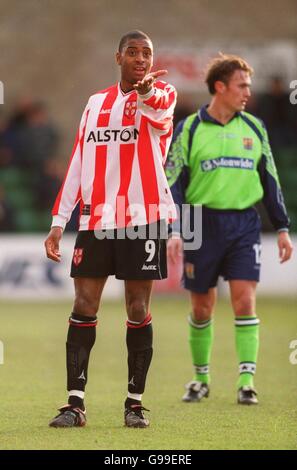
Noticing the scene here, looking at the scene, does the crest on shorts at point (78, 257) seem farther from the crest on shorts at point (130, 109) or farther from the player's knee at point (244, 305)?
the player's knee at point (244, 305)

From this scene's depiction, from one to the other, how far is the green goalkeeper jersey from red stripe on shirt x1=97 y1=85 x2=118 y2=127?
59.8 inches

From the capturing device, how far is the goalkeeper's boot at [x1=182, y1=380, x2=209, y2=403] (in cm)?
716

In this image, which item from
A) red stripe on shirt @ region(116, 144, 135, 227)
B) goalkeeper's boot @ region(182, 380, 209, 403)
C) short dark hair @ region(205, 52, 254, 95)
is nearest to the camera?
red stripe on shirt @ region(116, 144, 135, 227)

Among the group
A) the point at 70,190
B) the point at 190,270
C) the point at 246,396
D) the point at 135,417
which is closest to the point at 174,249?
the point at 190,270

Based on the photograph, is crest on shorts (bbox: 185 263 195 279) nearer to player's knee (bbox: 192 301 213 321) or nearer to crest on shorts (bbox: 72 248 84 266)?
player's knee (bbox: 192 301 213 321)

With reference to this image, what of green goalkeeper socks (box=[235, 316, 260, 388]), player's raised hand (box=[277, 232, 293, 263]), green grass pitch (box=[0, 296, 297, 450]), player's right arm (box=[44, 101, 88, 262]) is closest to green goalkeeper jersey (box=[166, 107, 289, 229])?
player's raised hand (box=[277, 232, 293, 263])

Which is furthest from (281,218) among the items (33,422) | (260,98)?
(260,98)

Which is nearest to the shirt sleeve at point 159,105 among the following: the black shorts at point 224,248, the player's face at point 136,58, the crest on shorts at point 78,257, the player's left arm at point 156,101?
the player's left arm at point 156,101

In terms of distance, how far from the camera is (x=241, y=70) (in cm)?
756

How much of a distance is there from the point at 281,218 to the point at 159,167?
1.88 m

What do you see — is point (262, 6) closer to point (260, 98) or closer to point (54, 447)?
point (260, 98)

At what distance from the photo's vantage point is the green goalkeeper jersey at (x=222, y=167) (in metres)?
7.43

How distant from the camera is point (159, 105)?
18.4 feet
